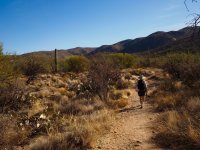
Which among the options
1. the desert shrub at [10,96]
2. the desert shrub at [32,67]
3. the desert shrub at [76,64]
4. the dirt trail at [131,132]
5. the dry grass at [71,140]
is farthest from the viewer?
the desert shrub at [76,64]

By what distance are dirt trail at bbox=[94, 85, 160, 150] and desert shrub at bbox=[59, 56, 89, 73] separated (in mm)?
29073

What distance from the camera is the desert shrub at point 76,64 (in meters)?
42.8

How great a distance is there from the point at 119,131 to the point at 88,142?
1.86 meters

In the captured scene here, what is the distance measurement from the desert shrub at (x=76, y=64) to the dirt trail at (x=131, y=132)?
1145 inches

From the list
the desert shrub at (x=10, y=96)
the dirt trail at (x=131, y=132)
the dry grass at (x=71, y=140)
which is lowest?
the dirt trail at (x=131, y=132)

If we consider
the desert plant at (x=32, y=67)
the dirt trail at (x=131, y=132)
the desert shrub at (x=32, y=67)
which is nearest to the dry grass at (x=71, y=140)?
the dirt trail at (x=131, y=132)

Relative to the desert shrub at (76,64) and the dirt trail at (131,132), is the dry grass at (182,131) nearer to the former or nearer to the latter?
the dirt trail at (131,132)

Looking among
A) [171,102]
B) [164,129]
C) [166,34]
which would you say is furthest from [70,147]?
[166,34]

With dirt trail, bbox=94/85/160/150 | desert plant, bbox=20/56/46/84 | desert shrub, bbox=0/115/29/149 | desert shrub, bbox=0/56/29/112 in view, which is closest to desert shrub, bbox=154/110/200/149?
dirt trail, bbox=94/85/160/150

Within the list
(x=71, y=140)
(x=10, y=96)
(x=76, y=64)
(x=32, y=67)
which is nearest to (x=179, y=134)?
(x=71, y=140)

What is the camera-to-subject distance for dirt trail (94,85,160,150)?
8.42 m

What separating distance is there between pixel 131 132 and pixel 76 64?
3361cm

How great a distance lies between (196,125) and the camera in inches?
332

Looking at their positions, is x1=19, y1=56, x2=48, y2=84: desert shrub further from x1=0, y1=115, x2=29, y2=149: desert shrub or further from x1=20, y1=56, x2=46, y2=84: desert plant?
x1=0, y1=115, x2=29, y2=149: desert shrub
